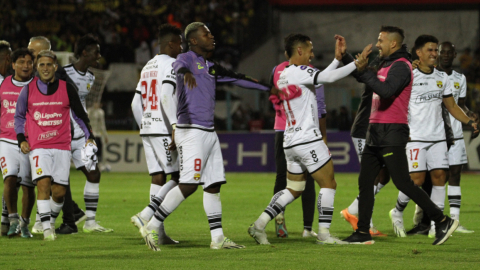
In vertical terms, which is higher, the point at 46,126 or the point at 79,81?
the point at 79,81

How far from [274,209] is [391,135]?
146 centimetres

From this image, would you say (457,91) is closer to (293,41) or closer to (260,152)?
(293,41)

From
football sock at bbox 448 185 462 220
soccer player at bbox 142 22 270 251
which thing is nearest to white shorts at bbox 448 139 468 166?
football sock at bbox 448 185 462 220

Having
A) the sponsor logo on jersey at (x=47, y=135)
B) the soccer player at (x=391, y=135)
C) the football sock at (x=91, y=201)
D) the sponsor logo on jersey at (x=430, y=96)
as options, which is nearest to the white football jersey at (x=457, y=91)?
the sponsor logo on jersey at (x=430, y=96)

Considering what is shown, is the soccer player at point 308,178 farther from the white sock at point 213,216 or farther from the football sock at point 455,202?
the football sock at point 455,202

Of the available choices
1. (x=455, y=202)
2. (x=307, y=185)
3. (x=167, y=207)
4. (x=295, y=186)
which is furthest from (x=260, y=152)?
(x=167, y=207)

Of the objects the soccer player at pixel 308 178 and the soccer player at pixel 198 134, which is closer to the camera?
the soccer player at pixel 198 134

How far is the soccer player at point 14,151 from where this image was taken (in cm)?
848

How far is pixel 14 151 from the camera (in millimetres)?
8555

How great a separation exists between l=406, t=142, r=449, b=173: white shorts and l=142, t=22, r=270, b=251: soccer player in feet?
7.38

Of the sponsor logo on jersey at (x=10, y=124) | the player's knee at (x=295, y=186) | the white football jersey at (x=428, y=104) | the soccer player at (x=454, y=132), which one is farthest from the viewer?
the soccer player at (x=454, y=132)

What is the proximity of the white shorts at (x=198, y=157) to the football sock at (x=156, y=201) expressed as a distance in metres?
0.77

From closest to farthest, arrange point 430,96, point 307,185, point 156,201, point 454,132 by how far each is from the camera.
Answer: point 156,201
point 430,96
point 307,185
point 454,132

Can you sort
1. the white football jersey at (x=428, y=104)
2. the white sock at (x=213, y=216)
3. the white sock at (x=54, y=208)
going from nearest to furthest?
1. the white sock at (x=213, y=216)
2. the white football jersey at (x=428, y=104)
3. the white sock at (x=54, y=208)
